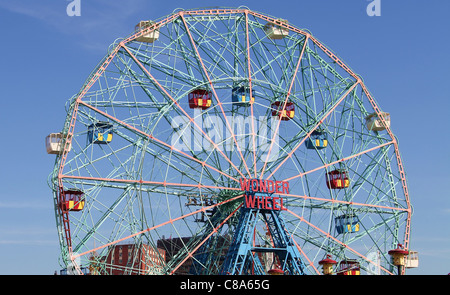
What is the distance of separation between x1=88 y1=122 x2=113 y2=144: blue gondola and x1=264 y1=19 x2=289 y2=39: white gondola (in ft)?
49.8

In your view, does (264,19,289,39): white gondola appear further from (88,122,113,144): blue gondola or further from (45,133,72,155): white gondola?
(45,133,72,155): white gondola

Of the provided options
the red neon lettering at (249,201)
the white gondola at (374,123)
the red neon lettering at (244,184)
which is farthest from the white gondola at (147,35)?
the white gondola at (374,123)

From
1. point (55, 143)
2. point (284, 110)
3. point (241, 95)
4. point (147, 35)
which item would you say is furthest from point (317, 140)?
point (55, 143)

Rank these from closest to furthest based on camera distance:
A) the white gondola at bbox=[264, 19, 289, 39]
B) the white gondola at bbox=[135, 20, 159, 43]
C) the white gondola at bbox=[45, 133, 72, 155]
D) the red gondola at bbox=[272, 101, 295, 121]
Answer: the white gondola at bbox=[45, 133, 72, 155], the white gondola at bbox=[135, 20, 159, 43], the red gondola at bbox=[272, 101, 295, 121], the white gondola at bbox=[264, 19, 289, 39]

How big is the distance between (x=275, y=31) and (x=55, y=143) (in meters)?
19.7

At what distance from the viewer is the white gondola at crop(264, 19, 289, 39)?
63.8m

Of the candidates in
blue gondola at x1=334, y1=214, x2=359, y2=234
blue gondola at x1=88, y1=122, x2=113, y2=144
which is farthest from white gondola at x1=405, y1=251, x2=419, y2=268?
blue gondola at x1=88, y1=122, x2=113, y2=144

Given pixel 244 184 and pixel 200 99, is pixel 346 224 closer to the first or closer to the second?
pixel 244 184

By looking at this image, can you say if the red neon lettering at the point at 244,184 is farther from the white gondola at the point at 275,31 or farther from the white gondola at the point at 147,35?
the white gondola at the point at 275,31

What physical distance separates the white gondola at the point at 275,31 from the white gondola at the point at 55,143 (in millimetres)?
18657

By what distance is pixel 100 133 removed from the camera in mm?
57094

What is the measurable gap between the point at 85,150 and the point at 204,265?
12616 mm
